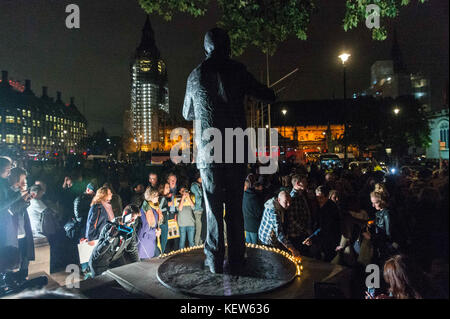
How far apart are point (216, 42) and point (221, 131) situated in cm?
127

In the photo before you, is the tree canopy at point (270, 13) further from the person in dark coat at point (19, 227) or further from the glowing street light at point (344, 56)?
the glowing street light at point (344, 56)

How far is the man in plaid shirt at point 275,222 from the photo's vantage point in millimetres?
4730

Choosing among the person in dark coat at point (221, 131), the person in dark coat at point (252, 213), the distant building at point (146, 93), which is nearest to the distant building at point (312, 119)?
the distant building at point (146, 93)

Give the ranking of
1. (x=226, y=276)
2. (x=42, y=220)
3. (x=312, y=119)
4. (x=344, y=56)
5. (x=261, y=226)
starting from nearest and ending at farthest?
(x=226, y=276), (x=261, y=226), (x=42, y=220), (x=344, y=56), (x=312, y=119)

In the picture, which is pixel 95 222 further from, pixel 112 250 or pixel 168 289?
pixel 168 289

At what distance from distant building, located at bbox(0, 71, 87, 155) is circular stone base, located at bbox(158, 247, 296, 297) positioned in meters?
94.3

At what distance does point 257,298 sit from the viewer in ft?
10.4

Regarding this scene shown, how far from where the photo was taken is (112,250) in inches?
177

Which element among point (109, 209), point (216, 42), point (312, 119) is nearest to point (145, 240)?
point (109, 209)

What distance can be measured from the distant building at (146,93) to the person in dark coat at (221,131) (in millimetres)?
110866

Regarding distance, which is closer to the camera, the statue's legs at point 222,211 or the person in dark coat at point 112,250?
the statue's legs at point 222,211

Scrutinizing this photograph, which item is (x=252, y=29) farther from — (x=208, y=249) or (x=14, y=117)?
(x=14, y=117)

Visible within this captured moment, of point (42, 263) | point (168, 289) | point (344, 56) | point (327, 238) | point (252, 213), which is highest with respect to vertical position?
point (344, 56)

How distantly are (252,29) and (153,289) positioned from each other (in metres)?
5.04
